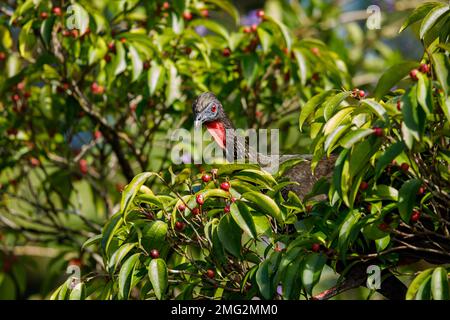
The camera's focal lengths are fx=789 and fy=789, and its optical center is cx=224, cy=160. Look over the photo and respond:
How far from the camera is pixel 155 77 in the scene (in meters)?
4.92

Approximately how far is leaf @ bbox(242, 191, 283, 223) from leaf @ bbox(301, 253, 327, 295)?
0.21 meters

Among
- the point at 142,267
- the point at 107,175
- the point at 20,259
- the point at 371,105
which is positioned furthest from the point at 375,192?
the point at 20,259

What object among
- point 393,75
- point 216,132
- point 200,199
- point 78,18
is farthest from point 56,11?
point 393,75

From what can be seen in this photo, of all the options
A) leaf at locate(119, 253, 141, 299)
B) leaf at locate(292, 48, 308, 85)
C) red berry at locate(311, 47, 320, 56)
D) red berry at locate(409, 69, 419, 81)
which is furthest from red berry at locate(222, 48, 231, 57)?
red berry at locate(409, 69, 419, 81)

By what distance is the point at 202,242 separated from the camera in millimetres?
3398

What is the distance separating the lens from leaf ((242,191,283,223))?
10.1 ft

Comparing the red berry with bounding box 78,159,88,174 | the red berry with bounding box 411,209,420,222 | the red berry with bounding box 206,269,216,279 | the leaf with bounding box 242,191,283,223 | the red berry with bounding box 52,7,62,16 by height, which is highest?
the red berry with bounding box 52,7,62,16

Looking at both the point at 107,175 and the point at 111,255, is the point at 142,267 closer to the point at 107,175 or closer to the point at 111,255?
the point at 111,255

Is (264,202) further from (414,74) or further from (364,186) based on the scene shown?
(414,74)

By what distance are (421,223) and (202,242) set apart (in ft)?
3.05

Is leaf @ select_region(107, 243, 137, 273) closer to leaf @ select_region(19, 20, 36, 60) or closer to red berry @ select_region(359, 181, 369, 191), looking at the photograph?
red berry @ select_region(359, 181, 369, 191)

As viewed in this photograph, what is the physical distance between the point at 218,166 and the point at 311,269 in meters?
1.57

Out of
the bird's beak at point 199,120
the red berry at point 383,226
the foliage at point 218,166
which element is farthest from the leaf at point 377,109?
the bird's beak at point 199,120
